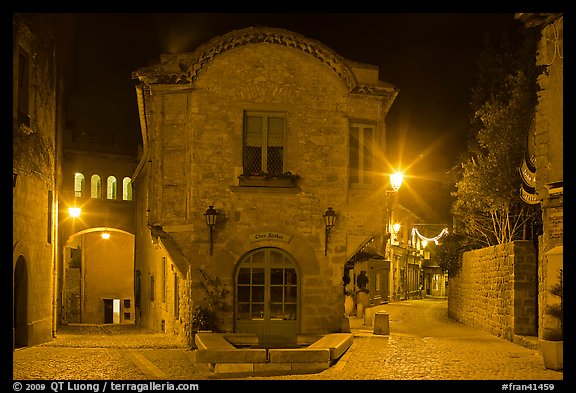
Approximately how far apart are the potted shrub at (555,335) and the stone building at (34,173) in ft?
36.7

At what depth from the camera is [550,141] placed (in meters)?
15.1

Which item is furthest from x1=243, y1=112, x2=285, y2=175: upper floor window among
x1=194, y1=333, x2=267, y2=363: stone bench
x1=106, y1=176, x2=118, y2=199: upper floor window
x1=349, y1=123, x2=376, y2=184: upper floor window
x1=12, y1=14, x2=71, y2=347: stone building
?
x1=106, y1=176, x2=118, y2=199: upper floor window

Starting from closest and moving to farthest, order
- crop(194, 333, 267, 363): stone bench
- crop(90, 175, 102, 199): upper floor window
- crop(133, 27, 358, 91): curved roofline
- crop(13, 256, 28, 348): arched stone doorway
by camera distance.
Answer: crop(194, 333, 267, 363): stone bench, crop(133, 27, 358, 91): curved roofline, crop(13, 256, 28, 348): arched stone doorway, crop(90, 175, 102, 199): upper floor window

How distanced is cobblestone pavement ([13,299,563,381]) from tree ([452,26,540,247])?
3.71 meters

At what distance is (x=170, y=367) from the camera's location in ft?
48.6

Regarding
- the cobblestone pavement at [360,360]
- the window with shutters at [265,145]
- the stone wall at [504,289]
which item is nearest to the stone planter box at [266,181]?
the window with shutters at [265,145]

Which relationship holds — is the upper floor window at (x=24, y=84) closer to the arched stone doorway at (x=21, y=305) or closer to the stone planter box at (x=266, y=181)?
the arched stone doorway at (x=21, y=305)

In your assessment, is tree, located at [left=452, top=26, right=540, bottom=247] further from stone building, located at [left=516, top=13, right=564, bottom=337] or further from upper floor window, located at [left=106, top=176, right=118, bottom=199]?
upper floor window, located at [left=106, top=176, right=118, bottom=199]

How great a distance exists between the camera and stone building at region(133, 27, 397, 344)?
18672 millimetres

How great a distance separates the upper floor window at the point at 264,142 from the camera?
19000 millimetres

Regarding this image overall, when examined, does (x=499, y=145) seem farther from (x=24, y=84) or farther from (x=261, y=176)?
(x=24, y=84)

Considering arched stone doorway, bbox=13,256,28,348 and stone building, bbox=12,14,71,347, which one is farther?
arched stone doorway, bbox=13,256,28,348

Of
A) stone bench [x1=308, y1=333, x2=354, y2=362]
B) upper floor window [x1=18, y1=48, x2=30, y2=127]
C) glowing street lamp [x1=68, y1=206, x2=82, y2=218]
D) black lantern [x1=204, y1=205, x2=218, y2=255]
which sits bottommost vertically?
stone bench [x1=308, y1=333, x2=354, y2=362]
